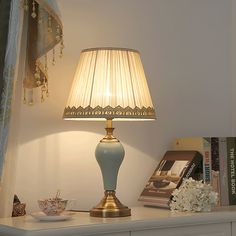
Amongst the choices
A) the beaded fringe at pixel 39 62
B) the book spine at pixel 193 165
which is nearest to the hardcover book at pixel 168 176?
the book spine at pixel 193 165

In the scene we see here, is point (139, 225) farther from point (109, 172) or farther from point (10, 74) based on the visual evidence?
point (10, 74)

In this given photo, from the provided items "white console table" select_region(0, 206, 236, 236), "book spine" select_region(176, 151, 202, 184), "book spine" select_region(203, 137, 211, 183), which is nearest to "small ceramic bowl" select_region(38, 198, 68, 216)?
"white console table" select_region(0, 206, 236, 236)

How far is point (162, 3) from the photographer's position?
239 centimetres

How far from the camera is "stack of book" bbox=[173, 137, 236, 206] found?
216 centimetres

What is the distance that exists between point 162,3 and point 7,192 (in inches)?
40.6

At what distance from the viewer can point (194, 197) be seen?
1.97m

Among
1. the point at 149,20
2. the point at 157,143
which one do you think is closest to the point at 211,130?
the point at 157,143

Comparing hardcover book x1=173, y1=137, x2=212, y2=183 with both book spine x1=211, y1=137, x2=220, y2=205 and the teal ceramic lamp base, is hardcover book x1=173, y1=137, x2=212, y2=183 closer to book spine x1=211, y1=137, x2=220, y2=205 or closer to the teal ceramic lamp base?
book spine x1=211, y1=137, x2=220, y2=205

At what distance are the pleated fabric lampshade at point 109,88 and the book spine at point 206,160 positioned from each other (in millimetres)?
366

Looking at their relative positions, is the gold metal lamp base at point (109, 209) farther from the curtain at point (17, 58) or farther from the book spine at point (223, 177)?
the book spine at point (223, 177)

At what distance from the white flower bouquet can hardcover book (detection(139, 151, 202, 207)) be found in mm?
63

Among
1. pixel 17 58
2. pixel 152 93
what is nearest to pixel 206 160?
pixel 152 93

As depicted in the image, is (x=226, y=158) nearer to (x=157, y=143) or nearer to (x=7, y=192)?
(x=157, y=143)

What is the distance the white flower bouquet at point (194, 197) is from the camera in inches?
77.5
